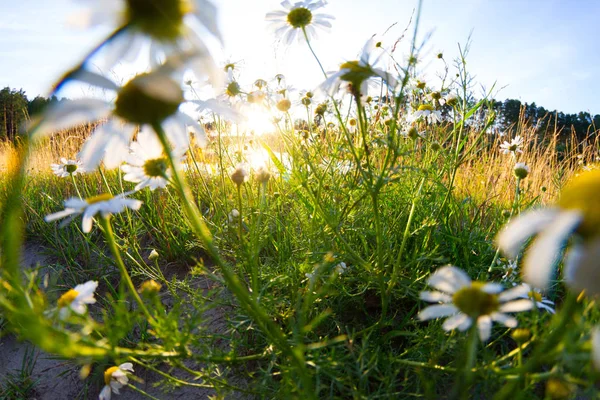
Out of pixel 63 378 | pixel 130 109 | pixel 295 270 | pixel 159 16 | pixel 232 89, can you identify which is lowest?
pixel 63 378

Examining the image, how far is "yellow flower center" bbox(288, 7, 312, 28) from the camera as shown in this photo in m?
1.47

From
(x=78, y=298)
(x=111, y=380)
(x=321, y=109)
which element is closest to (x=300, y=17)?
(x=321, y=109)

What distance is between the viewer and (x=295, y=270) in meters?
1.43

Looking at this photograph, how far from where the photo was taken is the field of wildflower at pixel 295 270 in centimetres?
54

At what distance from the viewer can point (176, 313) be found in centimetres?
74

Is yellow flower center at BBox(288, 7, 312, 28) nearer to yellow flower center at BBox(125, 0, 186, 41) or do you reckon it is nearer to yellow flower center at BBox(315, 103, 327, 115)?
yellow flower center at BBox(315, 103, 327, 115)

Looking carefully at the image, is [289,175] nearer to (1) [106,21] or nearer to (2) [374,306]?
(2) [374,306]

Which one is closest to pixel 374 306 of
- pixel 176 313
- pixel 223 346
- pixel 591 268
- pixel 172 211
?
pixel 223 346

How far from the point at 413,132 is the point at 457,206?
1.99 feet

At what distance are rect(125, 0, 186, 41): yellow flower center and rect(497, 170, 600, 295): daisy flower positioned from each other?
0.58 meters

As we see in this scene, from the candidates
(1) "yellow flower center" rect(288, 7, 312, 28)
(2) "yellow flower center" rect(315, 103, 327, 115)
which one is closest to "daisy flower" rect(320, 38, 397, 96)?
(1) "yellow flower center" rect(288, 7, 312, 28)

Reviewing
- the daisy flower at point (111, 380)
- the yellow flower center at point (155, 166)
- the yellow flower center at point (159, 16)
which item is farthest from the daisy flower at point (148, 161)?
the daisy flower at point (111, 380)

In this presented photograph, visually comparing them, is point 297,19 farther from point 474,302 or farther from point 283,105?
point 474,302

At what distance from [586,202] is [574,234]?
0.14 feet
